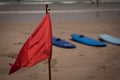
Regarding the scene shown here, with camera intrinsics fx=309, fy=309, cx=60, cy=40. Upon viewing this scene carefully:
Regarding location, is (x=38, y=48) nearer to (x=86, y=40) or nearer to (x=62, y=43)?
(x=62, y=43)

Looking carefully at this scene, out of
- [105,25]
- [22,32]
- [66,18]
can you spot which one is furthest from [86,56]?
[66,18]

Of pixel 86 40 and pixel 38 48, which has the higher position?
pixel 38 48

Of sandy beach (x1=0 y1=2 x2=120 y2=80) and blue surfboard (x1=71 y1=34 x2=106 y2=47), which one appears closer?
sandy beach (x1=0 y1=2 x2=120 y2=80)

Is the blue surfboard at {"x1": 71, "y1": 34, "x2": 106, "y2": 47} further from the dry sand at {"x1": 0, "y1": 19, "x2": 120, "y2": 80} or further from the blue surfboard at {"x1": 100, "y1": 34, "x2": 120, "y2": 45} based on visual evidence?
the blue surfboard at {"x1": 100, "y1": 34, "x2": 120, "y2": 45}

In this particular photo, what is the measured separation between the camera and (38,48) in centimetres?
312

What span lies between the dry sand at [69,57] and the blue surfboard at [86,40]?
0.41ft

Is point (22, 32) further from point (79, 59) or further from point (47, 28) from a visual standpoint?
point (47, 28)

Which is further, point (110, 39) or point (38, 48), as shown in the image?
point (110, 39)

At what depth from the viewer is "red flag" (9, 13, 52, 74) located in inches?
122

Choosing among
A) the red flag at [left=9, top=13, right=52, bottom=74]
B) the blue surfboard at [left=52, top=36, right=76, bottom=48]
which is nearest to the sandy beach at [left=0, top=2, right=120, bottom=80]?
the blue surfboard at [left=52, top=36, right=76, bottom=48]

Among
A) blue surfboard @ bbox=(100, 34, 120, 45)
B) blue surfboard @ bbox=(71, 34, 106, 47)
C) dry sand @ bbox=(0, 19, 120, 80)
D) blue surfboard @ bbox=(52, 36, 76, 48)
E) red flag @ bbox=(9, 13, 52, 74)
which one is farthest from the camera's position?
blue surfboard @ bbox=(100, 34, 120, 45)

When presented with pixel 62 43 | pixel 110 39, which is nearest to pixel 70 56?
pixel 62 43

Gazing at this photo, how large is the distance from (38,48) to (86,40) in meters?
3.54

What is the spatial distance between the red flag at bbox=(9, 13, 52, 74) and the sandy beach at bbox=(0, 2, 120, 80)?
1446 mm
